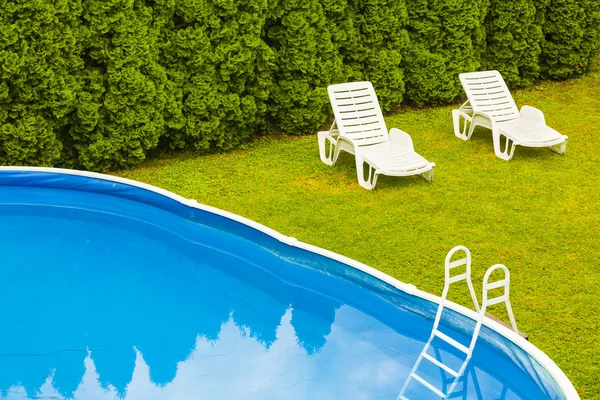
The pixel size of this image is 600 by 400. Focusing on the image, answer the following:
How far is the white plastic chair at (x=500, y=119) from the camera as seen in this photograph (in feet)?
39.8

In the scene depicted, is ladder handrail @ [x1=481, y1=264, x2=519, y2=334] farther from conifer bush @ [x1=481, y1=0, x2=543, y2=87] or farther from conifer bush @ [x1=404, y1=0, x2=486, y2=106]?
conifer bush @ [x1=481, y1=0, x2=543, y2=87]

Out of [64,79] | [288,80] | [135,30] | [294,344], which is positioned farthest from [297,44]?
[294,344]

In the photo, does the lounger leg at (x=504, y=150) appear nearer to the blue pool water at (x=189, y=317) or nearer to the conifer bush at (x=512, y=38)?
the conifer bush at (x=512, y=38)

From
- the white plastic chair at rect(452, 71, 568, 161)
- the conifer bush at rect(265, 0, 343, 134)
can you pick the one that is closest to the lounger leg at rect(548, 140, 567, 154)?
the white plastic chair at rect(452, 71, 568, 161)

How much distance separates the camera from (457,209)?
1073 centimetres

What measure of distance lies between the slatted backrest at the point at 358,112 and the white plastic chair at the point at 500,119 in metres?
1.57

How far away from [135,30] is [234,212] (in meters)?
2.91

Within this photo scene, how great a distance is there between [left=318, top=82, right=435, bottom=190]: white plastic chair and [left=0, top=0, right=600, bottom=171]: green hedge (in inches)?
33.3

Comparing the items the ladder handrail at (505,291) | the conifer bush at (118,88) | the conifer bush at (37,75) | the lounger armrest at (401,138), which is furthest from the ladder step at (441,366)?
the conifer bush at (37,75)

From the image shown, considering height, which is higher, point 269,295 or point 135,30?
point 135,30

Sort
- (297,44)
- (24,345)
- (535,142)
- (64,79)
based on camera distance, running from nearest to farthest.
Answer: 1. (24,345)
2. (64,79)
3. (535,142)
4. (297,44)

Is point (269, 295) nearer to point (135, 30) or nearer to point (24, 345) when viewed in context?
point (24, 345)

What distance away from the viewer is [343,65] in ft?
44.2

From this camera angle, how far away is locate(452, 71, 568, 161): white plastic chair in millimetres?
12125
